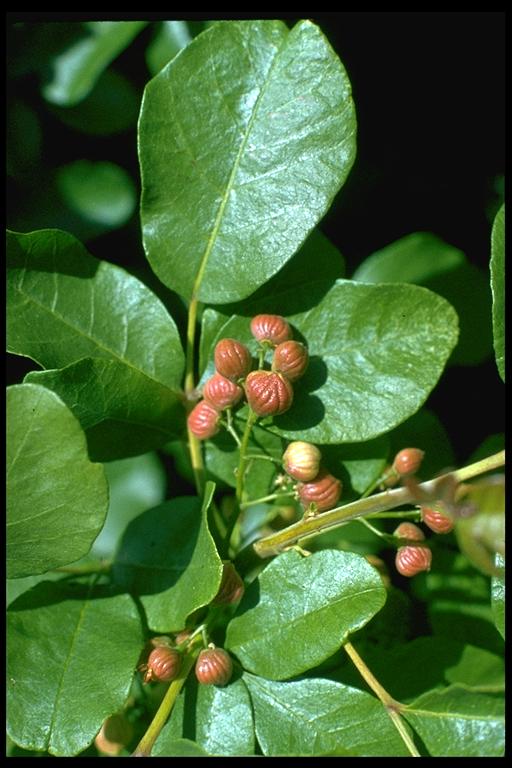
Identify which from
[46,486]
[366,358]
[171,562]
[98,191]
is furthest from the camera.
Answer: [98,191]

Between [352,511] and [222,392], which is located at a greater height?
[222,392]

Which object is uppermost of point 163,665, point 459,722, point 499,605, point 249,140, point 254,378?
point 249,140

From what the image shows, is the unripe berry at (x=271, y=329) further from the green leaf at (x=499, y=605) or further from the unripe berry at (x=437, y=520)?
the green leaf at (x=499, y=605)

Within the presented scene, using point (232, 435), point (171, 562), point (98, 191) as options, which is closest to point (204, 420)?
point (232, 435)

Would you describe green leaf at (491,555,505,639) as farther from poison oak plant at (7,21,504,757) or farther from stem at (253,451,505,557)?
stem at (253,451,505,557)

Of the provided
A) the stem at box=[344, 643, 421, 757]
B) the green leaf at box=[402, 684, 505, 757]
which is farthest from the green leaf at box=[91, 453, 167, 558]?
the green leaf at box=[402, 684, 505, 757]

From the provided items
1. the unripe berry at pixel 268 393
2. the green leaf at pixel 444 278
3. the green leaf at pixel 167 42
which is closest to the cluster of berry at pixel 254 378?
the unripe berry at pixel 268 393

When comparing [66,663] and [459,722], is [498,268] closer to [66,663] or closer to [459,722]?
[459,722]
